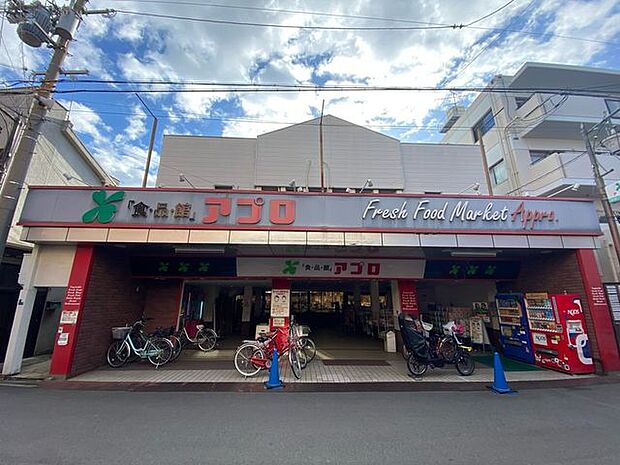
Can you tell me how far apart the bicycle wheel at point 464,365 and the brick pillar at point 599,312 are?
11.3 ft

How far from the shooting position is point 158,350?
329 inches

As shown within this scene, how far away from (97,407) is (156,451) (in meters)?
2.53

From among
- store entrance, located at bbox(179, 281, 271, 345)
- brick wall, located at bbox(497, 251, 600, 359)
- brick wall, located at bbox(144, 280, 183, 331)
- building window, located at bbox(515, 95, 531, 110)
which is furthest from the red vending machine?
building window, located at bbox(515, 95, 531, 110)

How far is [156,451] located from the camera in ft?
12.0

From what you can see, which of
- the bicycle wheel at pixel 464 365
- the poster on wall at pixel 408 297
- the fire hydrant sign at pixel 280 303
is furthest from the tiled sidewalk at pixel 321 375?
the poster on wall at pixel 408 297

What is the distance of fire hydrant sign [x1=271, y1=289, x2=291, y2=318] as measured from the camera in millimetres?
9508

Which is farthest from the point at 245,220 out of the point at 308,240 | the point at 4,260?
the point at 4,260

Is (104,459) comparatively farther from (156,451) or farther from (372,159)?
(372,159)

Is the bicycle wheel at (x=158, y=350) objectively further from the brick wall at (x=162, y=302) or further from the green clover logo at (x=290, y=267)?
the green clover logo at (x=290, y=267)

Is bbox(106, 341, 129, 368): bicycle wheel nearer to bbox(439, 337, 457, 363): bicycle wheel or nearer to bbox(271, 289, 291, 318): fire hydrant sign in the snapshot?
bbox(271, 289, 291, 318): fire hydrant sign

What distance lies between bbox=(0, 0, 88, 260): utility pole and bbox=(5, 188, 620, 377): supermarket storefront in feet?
3.91

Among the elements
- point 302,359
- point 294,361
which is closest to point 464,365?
point 302,359

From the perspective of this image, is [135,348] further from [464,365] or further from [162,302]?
[464,365]

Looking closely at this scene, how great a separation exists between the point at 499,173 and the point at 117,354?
789 inches
